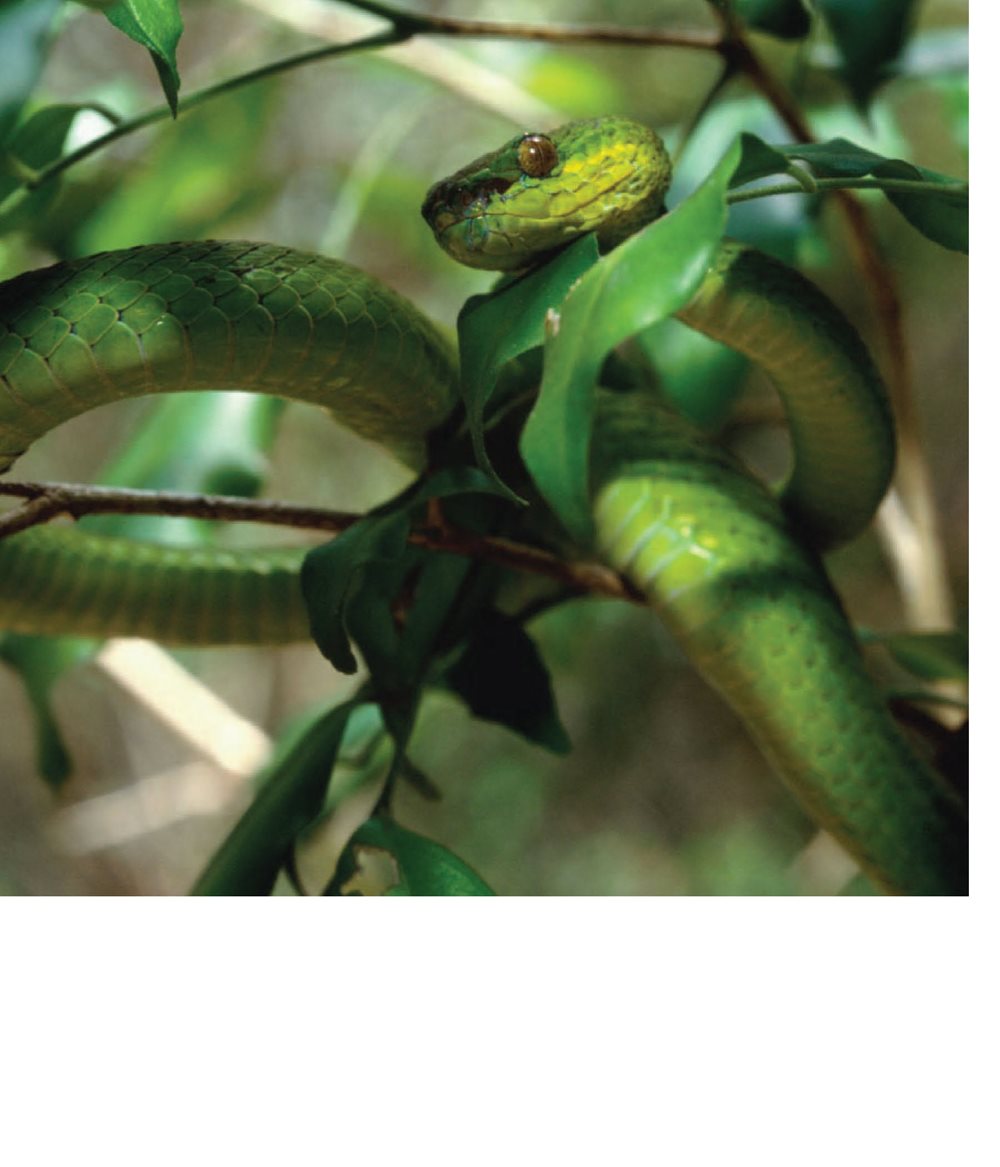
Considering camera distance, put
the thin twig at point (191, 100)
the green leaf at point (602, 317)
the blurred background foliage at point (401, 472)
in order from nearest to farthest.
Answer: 1. the green leaf at point (602, 317)
2. the thin twig at point (191, 100)
3. the blurred background foliage at point (401, 472)

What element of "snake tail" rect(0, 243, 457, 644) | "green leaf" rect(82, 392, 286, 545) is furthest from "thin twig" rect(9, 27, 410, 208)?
"green leaf" rect(82, 392, 286, 545)

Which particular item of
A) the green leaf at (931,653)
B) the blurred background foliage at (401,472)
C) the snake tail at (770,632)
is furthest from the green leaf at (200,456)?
the green leaf at (931,653)

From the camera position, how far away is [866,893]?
1.21m

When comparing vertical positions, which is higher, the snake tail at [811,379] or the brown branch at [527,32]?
the brown branch at [527,32]

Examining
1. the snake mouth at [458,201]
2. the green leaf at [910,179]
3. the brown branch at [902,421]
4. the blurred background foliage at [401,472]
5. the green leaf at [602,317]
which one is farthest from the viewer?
the blurred background foliage at [401,472]

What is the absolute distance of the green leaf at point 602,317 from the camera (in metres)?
0.57

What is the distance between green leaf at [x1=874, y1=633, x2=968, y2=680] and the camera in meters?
1.11

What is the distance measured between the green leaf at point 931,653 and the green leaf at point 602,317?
0.63 m

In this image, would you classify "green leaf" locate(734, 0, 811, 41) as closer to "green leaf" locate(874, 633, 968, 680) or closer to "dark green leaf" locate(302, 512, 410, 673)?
"green leaf" locate(874, 633, 968, 680)

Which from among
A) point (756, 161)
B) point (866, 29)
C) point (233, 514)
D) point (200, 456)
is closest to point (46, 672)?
point (200, 456)

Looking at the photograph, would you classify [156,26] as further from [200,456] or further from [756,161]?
[200,456]

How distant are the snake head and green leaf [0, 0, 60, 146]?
332 mm

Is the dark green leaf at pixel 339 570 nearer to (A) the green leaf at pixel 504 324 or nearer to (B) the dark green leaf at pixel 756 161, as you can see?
(A) the green leaf at pixel 504 324

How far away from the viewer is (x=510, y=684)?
1.00 m
